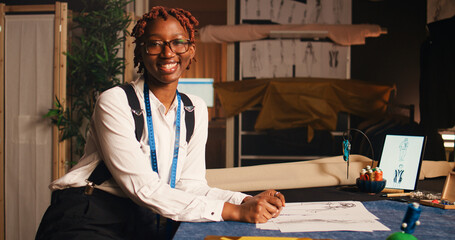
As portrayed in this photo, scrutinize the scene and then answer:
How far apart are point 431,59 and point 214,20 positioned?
575 cm

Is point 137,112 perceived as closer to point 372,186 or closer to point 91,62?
point 372,186

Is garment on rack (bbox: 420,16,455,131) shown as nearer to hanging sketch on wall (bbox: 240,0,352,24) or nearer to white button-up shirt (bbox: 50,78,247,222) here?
hanging sketch on wall (bbox: 240,0,352,24)

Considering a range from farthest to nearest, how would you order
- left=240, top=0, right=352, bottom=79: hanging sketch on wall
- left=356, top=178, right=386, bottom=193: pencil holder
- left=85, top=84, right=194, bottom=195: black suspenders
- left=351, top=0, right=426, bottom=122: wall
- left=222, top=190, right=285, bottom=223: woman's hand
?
left=351, top=0, right=426, bottom=122: wall, left=240, top=0, right=352, bottom=79: hanging sketch on wall, left=356, top=178, right=386, bottom=193: pencil holder, left=85, top=84, right=194, bottom=195: black suspenders, left=222, top=190, right=285, bottom=223: woman's hand

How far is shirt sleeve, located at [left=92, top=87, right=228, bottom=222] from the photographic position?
133 centimetres

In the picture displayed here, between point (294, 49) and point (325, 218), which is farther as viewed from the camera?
point (294, 49)

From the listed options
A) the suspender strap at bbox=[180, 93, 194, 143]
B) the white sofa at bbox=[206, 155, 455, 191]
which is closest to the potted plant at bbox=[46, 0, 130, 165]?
the white sofa at bbox=[206, 155, 455, 191]

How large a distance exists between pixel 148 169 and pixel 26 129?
129 inches

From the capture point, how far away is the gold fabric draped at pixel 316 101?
4859mm

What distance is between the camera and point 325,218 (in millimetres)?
1360

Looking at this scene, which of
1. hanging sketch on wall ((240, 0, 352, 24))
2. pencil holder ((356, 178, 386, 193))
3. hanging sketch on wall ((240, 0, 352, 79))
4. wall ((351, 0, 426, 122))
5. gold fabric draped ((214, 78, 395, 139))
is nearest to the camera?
pencil holder ((356, 178, 386, 193))

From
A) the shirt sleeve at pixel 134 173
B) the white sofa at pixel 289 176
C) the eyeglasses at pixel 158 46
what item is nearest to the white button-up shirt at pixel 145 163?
the shirt sleeve at pixel 134 173

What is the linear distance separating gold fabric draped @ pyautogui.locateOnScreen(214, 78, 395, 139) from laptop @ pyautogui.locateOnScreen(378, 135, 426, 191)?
2863 mm

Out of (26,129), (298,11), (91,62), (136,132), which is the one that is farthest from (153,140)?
(298,11)

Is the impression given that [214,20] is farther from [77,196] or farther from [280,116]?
[77,196]
